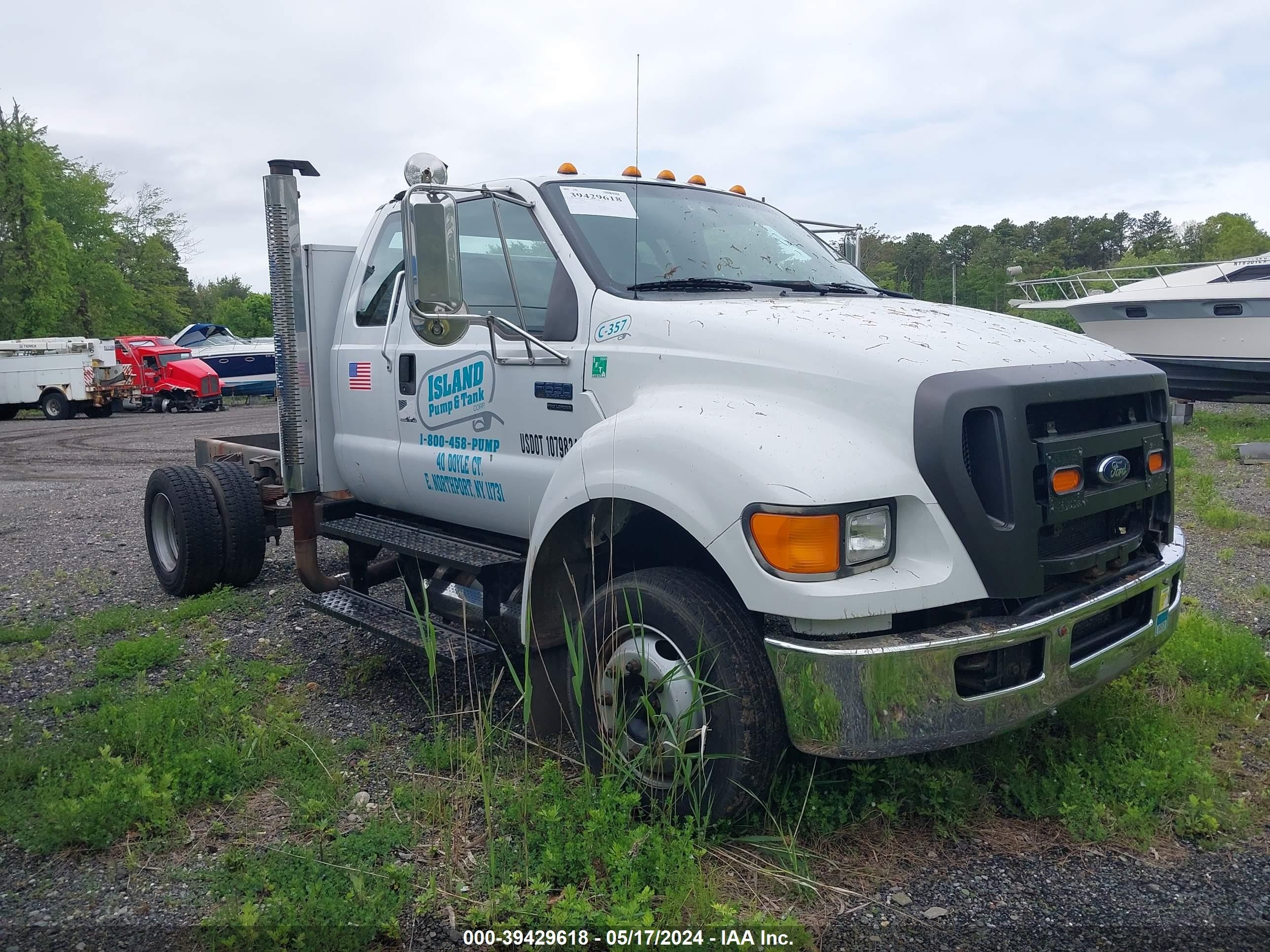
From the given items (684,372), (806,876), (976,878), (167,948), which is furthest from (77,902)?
(976,878)

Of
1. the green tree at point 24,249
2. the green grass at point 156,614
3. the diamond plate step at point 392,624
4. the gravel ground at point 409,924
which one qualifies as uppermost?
the green tree at point 24,249

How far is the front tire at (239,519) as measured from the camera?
234 inches

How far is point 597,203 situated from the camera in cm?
406

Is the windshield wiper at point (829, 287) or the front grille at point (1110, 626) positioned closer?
the front grille at point (1110, 626)

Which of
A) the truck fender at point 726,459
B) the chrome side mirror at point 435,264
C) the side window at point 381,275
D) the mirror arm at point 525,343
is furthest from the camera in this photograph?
the side window at point 381,275

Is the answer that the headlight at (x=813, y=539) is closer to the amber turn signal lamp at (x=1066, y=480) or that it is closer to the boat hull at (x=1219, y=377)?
the amber turn signal lamp at (x=1066, y=480)

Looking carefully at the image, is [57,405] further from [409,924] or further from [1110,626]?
[1110,626]

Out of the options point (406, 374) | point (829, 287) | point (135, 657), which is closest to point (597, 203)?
point (829, 287)

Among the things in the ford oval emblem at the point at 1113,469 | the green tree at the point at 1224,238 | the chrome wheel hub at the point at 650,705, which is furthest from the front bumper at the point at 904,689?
the green tree at the point at 1224,238

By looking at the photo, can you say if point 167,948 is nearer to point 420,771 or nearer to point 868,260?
point 420,771

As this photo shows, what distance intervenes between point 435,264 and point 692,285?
973 mm

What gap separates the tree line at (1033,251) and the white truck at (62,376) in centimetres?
1916

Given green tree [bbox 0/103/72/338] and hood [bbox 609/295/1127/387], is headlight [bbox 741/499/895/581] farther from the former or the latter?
green tree [bbox 0/103/72/338]

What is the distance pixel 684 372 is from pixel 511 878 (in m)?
1.68
